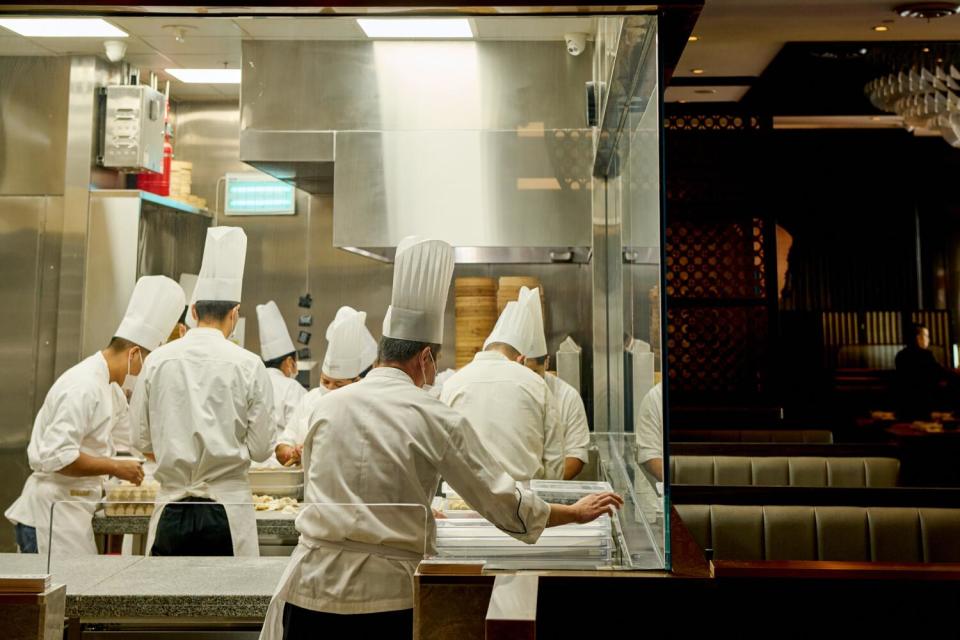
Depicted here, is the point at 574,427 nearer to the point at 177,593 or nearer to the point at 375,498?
the point at 375,498

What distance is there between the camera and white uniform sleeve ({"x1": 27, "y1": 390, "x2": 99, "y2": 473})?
282 centimetres

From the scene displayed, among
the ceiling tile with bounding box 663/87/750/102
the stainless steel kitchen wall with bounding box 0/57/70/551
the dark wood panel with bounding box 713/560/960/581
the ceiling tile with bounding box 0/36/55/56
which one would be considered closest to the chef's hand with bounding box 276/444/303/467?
the dark wood panel with bounding box 713/560/960/581

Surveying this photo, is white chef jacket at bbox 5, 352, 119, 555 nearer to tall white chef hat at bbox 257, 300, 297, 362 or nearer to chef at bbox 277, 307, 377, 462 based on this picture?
chef at bbox 277, 307, 377, 462

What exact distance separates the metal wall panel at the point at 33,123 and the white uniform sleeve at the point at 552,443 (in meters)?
3.13

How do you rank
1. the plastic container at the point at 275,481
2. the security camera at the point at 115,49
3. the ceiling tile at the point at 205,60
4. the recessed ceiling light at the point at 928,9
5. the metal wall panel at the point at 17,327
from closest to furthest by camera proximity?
the plastic container at the point at 275,481 < the ceiling tile at the point at 205,60 < the security camera at the point at 115,49 < the metal wall panel at the point at 17,327 < the recessed ceiling light at the point at 928,9

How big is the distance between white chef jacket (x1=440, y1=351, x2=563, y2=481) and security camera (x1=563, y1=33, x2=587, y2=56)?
1.41 m

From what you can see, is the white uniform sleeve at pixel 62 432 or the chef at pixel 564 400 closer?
the chef at pixel 564 400

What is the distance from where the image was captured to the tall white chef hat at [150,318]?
2.91 m

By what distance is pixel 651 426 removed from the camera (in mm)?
1468

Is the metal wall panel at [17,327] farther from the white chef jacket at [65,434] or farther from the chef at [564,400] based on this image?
the chef at [564,400]

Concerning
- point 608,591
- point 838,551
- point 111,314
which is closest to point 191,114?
point 111,314

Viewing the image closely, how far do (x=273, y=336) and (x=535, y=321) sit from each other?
4.73ft

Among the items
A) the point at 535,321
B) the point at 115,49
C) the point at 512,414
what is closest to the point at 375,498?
the point at 512,414

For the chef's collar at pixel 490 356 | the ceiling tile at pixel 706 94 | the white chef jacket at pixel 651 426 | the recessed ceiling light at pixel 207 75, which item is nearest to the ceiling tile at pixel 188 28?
the recessed ceiling light at pixel 207 75
